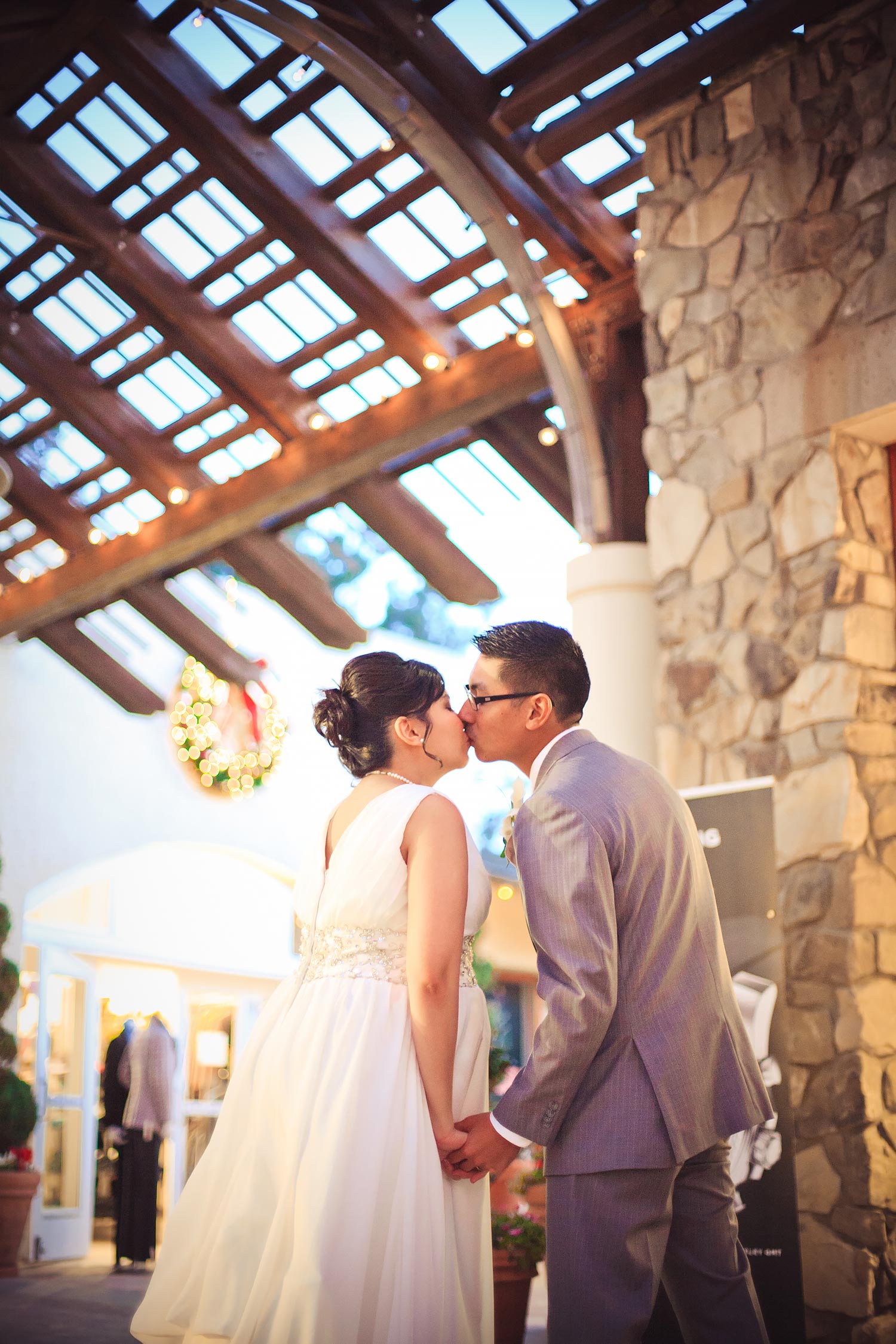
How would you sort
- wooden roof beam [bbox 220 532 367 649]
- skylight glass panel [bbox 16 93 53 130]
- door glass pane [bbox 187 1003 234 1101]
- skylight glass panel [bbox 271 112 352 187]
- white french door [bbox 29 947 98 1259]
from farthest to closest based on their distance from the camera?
door glass pane [bbox 187 1003 234 1101] < white french door [bbox 29 947 98 1259] < wooden roof beam [bbox 220 532 367 649] < skylight glass panel [bbox 16 93 53 130] < skylight glass panel [bbox 271 112 352 187]

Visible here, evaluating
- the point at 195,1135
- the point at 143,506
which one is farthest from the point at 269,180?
the point at 195,1135

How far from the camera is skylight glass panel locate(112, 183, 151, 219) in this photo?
7.61 m

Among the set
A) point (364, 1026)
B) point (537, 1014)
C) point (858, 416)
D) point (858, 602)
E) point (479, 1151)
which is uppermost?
point (858, 416)

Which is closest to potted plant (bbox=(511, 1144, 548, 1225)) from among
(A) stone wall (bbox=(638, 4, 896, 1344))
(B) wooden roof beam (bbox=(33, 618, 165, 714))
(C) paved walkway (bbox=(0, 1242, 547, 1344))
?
(C) paved walkway (bbox=(0, 1242, 547, 1344))

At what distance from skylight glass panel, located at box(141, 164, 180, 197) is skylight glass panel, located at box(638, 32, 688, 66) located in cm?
283

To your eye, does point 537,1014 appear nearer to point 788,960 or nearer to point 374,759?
point 788,960

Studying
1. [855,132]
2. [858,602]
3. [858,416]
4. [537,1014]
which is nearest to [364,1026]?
[858,602]

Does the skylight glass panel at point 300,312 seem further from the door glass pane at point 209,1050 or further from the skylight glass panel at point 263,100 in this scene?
the door glass pane at point 209,1050

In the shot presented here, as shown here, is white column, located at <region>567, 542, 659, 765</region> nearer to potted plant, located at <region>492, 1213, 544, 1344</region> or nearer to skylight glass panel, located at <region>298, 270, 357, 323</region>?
potted plant, located at <region>492, 1213, 544, 1344</region>

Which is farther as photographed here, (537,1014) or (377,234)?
(537,1014)

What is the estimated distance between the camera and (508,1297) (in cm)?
475

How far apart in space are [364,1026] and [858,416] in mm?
2863

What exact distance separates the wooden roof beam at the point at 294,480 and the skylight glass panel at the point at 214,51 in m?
1.83

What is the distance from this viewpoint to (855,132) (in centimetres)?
452
